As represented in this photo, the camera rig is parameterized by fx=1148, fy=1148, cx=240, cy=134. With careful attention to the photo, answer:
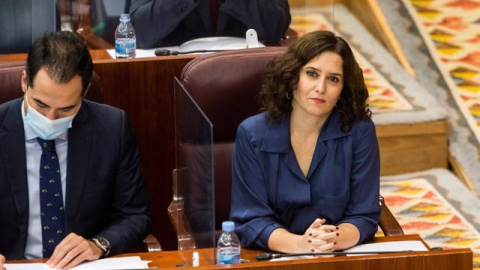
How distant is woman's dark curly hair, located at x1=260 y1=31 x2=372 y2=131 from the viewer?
278 cm

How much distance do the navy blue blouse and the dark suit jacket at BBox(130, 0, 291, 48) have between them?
0.92 meters

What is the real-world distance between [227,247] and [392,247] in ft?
1.30

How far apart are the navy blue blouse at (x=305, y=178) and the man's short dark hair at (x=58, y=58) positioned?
0.46 meters

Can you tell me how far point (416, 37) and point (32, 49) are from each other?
3186mm

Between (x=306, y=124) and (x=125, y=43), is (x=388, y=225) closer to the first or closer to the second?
(x=306, y=124)

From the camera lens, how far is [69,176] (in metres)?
2.72

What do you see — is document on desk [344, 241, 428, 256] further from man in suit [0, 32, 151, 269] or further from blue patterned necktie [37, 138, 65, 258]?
blue patterned necktie [37, 138, 65, 258]

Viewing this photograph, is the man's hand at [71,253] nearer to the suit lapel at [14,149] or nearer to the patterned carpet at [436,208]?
the suit lapel at [14,149]

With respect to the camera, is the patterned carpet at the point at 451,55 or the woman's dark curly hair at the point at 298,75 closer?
the woman's dark curly hair at the point at 298,75

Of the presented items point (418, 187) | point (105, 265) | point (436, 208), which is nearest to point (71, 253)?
point (105, 265)

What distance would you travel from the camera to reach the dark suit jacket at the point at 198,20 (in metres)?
3.63

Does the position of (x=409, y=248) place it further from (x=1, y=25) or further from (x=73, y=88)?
(x=1, y=25)

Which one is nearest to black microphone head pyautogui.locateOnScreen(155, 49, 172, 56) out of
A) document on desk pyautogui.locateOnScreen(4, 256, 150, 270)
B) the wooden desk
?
document on desk pyautogui.locateOnScreen(4, 256, 150, 270)

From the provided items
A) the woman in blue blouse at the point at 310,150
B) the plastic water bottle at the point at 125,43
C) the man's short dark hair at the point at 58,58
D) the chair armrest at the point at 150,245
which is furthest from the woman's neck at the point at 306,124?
the plastic water bottle at the point at 125,43
